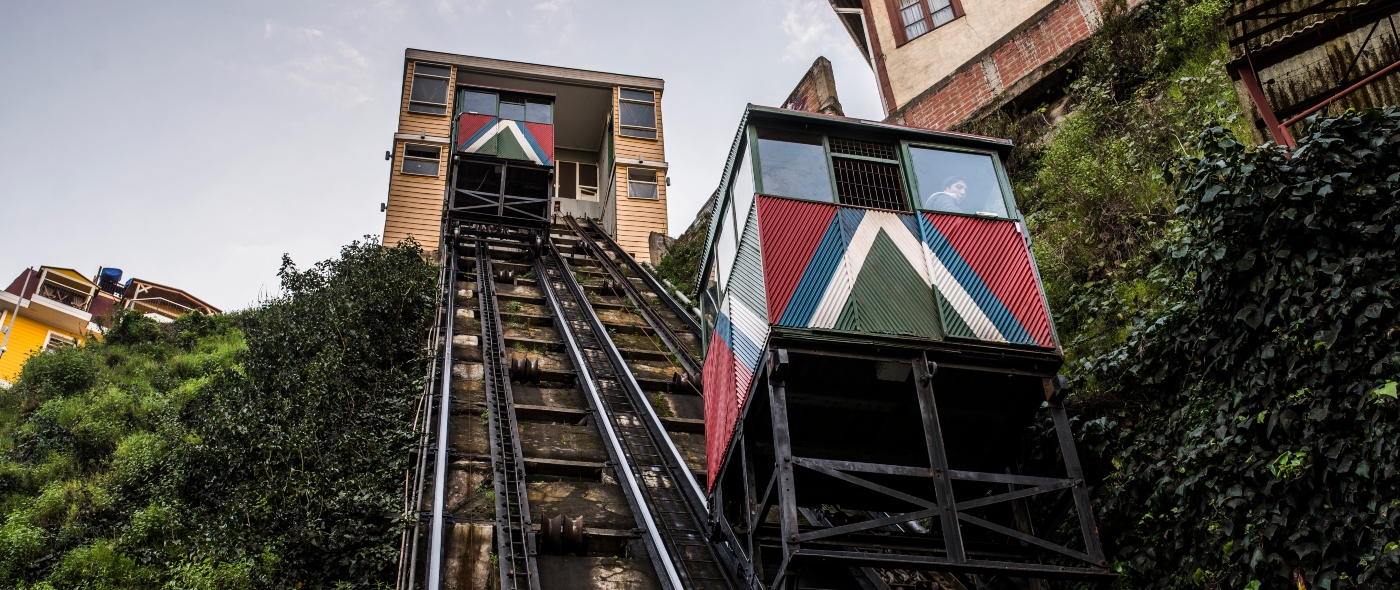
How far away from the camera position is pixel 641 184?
24.9 metres

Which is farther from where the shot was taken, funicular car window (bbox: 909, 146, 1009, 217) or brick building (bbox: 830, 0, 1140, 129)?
brick building (bbox: 830, 0, 1140, 129)

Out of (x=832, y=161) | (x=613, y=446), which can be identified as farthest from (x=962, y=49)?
(x=613, y=446)

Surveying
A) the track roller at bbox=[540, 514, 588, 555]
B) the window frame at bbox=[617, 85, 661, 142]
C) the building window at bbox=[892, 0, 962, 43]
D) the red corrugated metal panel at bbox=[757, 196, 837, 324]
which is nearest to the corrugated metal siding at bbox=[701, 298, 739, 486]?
the red corrugated metal panel at bbox=[757, 196, 837, 324]

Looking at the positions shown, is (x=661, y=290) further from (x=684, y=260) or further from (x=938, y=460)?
(x=938, y=460)

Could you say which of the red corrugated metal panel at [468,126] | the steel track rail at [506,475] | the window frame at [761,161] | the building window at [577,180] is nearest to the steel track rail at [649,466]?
the steel track rail at [506,475]

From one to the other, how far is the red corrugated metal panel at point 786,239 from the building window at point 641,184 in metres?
17.6

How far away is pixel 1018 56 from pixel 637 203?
11.0 m

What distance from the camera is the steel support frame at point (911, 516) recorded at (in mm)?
5734

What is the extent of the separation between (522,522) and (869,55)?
61.6ft

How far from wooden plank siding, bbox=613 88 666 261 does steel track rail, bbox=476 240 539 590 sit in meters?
10.6

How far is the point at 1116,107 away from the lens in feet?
40.4

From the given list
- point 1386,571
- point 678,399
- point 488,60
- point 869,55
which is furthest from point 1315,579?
point 488,60

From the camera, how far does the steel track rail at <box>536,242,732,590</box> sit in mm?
7051

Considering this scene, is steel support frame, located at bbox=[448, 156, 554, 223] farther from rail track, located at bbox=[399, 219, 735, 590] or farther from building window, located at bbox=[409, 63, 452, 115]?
building window, located at bbox=[409, 63, 452, 115]
